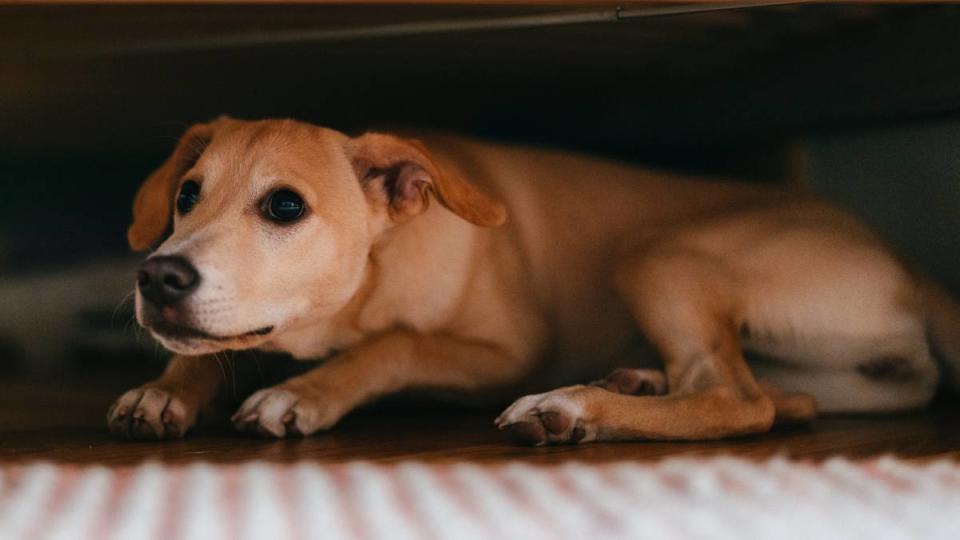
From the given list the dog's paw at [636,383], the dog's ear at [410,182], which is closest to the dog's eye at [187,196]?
the dog's ear at [410,182]

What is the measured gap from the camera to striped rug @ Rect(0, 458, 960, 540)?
49.5 inches

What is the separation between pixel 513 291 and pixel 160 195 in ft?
2.75

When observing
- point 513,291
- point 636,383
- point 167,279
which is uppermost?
point 167,279

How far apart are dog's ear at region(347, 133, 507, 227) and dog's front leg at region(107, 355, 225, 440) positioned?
531mm

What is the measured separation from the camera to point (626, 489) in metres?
1.47

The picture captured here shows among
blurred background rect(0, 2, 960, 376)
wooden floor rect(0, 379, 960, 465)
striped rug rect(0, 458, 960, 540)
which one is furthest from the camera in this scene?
blurred background rect(0, 2, 960, 376)

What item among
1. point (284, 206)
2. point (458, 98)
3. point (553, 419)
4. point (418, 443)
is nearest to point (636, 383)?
point (553, 419)

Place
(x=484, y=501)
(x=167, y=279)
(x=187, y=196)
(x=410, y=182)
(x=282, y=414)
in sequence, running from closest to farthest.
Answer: (x=484, y=501) < (x=167, y=279) < (x=282, y=414) < (x=187, y=196) < (x=410, y=182)

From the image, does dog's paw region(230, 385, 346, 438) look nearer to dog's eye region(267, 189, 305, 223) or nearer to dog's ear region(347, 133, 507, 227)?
dog's eye region(267, 189, 305, 223)

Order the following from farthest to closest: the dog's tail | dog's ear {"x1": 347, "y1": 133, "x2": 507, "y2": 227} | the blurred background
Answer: the blurred background < the dog's tail < dog's ear {"x1": 347, "y1": 133, "x2": 507, "y2": 227}

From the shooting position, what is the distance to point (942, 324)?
2320 mm

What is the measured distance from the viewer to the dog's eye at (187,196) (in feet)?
6.97

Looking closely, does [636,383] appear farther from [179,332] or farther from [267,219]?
[179,332]

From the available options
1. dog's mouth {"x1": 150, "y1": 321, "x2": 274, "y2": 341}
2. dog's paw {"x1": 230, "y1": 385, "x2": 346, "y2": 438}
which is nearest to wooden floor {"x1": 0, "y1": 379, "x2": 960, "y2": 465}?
dog's paw {"x1": 230, "y1": 385, "x2": 346, "y2": 438}
